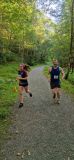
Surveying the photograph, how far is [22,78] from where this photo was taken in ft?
44.7

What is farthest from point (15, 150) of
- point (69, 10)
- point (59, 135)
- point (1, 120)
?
point (69, 10)

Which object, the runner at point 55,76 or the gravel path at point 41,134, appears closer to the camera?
the gravel path at point 41,134

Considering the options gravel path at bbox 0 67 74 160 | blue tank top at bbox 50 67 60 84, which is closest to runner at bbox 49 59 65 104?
blue tank top at bbox 50 67 60 84

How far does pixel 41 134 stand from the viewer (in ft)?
30.0

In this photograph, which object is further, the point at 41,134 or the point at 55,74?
the point at 55,74

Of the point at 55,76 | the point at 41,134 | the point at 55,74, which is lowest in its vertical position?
the point at 41,134

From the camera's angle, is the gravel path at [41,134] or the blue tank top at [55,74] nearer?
the gravel path at [41,134]

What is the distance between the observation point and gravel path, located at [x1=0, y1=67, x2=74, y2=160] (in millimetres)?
7441

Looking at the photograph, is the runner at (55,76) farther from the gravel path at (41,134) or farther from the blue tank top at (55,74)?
the gravel path at (41,134)

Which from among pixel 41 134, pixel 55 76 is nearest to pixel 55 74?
pixel 55 76

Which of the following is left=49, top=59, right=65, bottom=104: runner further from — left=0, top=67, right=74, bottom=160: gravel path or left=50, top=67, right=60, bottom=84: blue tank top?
left=0, top=67, right=74, bottom=160: gravel path

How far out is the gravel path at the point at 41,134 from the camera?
7.44m

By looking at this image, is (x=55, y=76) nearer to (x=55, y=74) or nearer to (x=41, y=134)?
(x=55, y=74)

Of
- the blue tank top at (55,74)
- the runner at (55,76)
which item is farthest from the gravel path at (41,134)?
the blue tank top at (55,74)
